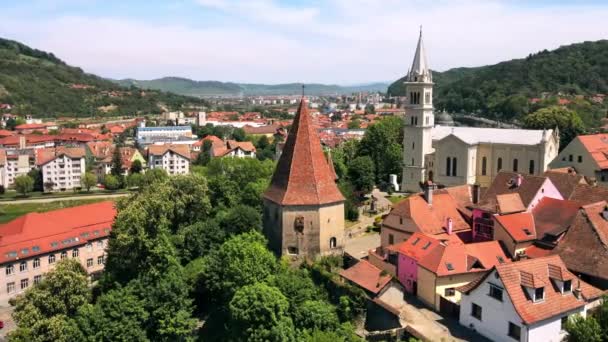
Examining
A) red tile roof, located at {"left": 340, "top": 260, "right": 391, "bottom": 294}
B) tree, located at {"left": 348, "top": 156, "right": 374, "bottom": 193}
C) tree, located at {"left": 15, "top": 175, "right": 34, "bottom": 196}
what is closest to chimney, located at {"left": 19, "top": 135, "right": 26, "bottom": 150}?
tree, located at {"left": 15, "top": 175, "right": 34, "bottom": 196}

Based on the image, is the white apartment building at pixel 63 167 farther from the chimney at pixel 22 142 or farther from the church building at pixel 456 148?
the church building at pixel 456 148

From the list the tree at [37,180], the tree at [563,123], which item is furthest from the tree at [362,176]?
the tree at [37,180]

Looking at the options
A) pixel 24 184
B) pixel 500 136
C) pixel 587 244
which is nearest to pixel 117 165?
pixel 24 184

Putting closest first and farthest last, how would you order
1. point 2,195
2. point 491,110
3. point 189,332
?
point 189,332 → point 2,195 → point 491,110

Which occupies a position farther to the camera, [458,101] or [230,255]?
[458,101]

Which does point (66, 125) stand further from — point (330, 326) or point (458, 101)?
point (330, 326)

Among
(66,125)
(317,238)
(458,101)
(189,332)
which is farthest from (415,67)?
(66,125)
